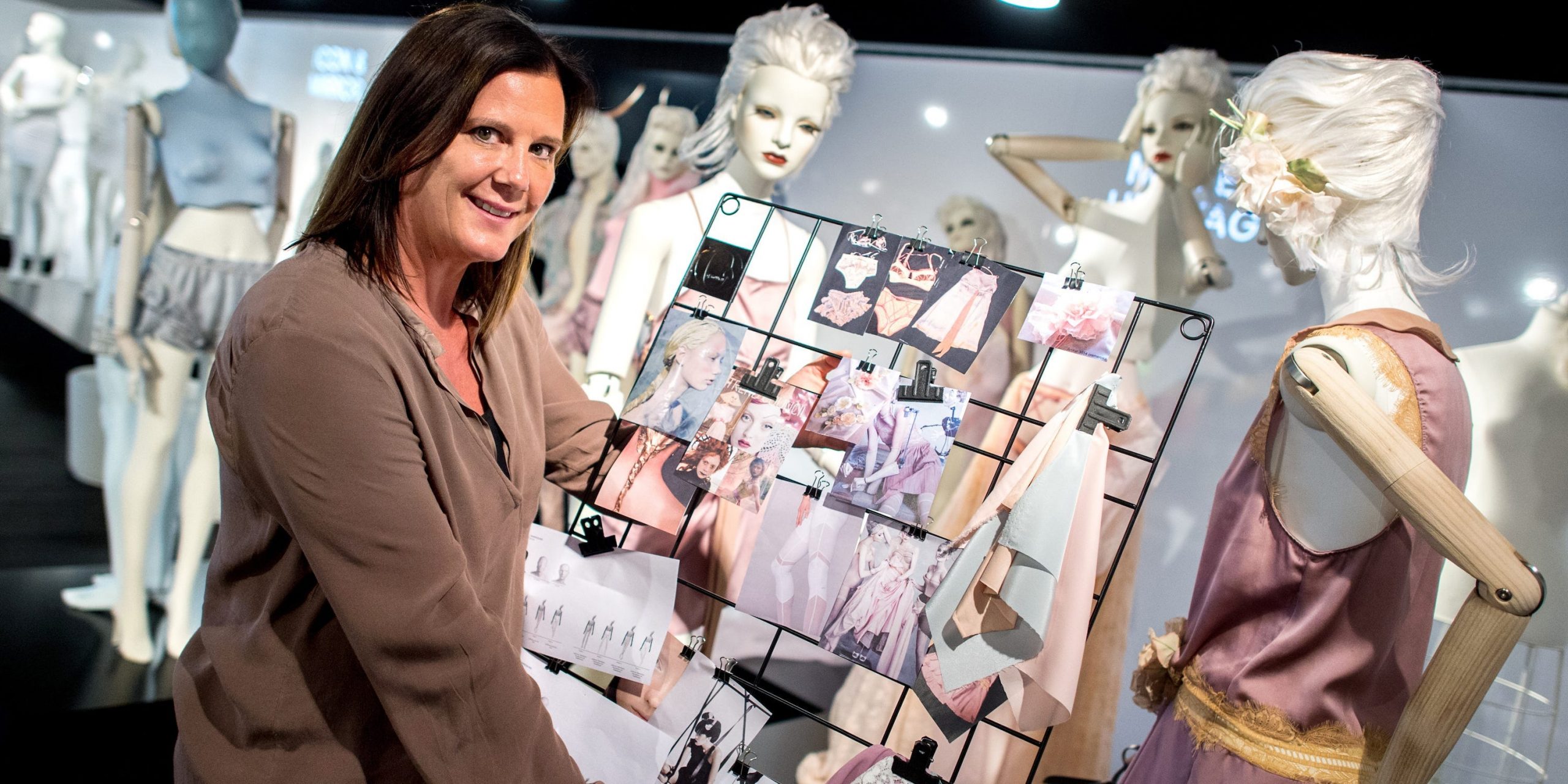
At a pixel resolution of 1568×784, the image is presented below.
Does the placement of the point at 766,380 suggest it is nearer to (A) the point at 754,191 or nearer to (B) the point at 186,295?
(A) the point at 754,191

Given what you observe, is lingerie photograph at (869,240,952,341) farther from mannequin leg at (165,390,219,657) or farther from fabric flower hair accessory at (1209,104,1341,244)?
mannequin leg at (165,390,219,657)

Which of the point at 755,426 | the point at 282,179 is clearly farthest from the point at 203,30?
the point at 755,426

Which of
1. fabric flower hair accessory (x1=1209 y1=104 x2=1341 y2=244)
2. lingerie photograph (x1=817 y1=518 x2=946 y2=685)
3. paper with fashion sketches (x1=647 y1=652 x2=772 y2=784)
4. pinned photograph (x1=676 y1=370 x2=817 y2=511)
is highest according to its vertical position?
fabric flower hair accessory (x1=1209 y1=104 x2=1341 y2=244)

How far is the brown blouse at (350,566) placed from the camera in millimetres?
1081

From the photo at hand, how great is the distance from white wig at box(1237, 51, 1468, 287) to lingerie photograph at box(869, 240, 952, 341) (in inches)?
22.3

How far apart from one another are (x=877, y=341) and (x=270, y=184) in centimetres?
218

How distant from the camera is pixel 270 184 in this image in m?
3.49

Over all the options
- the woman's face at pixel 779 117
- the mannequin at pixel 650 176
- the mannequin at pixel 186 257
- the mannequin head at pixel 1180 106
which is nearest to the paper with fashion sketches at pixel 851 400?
the woman's face at pixel 779 117

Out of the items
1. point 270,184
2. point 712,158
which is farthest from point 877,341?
point 270,184

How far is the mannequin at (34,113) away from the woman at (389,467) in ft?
12.5

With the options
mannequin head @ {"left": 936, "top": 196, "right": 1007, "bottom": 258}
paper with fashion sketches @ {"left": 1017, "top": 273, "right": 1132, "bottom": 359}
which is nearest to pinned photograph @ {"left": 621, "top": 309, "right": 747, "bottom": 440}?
paper with fashion sketches @ {"left": 1017, "top": 273, "right": 1132, "bottom": 359}

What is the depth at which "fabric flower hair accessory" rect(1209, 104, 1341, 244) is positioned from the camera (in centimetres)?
155

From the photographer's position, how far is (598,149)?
3.99m

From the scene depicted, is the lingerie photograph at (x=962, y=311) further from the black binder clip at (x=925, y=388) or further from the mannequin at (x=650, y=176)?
the mannequin at (x=650, y=176)
